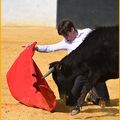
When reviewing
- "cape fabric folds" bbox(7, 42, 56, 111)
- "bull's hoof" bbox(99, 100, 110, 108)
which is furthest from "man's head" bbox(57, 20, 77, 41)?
"bull's hoof" bbox(99, 100, 110, 108)

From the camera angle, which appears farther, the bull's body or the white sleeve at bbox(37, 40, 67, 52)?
the white sleeve at bbox(37, 40, 67, 52)

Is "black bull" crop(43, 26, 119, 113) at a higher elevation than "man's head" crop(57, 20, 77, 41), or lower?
lower

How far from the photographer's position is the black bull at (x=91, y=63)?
662 centimetres

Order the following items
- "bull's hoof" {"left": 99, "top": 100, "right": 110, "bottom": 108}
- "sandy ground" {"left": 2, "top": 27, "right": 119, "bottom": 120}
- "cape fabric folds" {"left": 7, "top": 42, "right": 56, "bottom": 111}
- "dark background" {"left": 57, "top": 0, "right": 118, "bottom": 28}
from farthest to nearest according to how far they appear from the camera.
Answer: "dark background" {"left": 57, "top": 0, "right": 118, "bottom": 28} → "bull's hoof" {"left": 99, "top": 100, "right": 110, "bottom": 108} → "cape fabric folds" {"left": 7, "top": 42, "right": 56, "bottom": 111} → "sandy ground" {"left": 2, "top": 27, "right": 119, "bottom": 120}

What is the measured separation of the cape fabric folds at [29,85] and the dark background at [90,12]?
9475 mm

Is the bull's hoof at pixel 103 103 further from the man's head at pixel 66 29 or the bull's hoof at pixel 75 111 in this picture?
the man's head at pixel 66 29

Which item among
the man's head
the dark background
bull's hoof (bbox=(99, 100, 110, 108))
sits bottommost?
bull's hoof (bbox=(99, 100, 110, 108))

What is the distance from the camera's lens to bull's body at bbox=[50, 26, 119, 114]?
21.7 ft

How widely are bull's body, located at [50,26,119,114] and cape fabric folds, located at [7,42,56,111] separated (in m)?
0.20

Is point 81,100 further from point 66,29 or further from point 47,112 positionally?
point 66,29

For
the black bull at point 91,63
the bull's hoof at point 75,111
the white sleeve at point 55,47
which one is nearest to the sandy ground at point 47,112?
the bull's hoof at point 75,111

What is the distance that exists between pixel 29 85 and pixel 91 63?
85 centimetres

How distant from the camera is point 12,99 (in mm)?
7383

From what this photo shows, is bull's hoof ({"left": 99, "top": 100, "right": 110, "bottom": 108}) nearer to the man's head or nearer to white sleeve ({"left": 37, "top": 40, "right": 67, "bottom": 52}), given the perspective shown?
white sleeve ({"left": 37, "top": 40, "right": 67, "bottom": 52})
